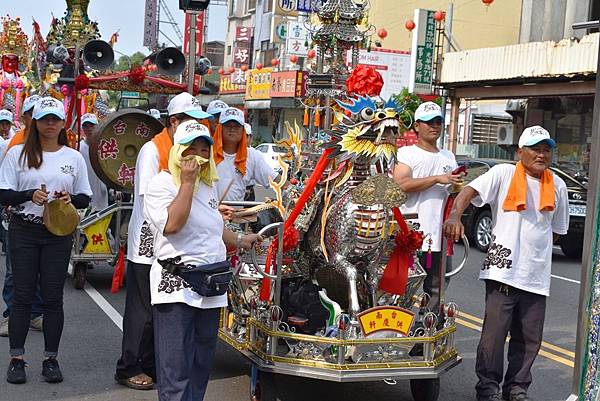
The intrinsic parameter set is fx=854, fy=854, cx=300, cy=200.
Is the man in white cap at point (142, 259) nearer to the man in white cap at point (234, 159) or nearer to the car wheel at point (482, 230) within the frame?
the man in white cap at point (234, 159)

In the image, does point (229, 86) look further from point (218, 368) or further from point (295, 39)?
point (218, 368)

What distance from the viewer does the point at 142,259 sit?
5.86 metres

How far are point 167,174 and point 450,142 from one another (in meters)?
21.3

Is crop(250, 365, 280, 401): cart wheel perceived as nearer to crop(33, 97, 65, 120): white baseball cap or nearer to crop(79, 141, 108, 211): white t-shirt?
crop(33, 97, 65, 120): white baseball cap

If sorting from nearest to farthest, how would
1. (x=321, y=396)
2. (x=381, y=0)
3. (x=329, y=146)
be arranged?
1. (x=329, y=146)
2. (x=321, y=396)
3. (x=381, y=0)

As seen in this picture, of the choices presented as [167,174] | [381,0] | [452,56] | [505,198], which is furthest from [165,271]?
[381,0]

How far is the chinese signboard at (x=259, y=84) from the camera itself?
41.3m

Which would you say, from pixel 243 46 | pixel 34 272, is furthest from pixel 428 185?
pixel 243 46

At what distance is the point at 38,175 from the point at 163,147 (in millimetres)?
1043

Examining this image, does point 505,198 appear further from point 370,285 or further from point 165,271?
point 165,271

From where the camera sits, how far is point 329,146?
19.0ft

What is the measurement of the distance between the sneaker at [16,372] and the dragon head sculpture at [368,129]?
2.80 meters

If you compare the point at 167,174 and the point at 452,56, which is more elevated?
the point at 452,56

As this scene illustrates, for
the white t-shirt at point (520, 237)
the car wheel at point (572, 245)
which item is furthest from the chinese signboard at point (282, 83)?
the white t-shirt at point (520, 237)
